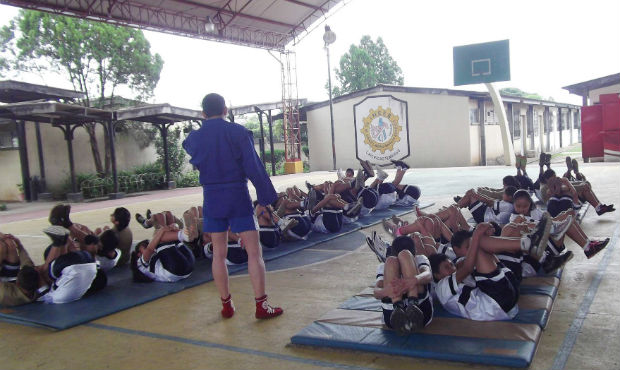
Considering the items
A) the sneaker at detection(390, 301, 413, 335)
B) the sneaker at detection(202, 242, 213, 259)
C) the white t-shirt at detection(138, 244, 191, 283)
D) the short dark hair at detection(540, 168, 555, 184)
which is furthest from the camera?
the short dark hair at detection(540, 168, 555, 184)

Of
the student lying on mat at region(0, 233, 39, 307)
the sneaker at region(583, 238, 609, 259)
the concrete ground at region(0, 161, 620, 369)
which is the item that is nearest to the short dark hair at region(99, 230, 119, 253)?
the student lying on mat at region(0, 233, 39, 307)

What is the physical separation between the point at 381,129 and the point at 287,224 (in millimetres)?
17181

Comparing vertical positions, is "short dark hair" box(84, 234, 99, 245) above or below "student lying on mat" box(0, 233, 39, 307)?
above

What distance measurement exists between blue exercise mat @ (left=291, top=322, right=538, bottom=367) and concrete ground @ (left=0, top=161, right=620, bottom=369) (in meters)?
0.05

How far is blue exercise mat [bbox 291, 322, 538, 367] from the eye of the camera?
256cm

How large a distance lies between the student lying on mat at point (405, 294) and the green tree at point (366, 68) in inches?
1412

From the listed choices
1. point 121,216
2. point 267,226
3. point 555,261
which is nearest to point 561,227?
point 555,261

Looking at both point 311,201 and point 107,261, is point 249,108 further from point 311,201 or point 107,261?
point 107,261

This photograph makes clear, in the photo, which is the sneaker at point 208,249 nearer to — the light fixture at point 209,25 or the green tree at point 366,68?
the light fixture at point 209,25

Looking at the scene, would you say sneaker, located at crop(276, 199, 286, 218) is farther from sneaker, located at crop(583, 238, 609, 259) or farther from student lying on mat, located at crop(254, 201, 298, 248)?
sneaker, located at crop(583, 238, 609, 259)

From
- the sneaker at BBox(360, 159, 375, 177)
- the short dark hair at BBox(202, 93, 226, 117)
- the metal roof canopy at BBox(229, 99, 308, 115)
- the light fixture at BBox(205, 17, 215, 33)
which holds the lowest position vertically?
the sneaker at BBox(360, 159, 375, 177)

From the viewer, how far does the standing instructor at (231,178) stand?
3.50 m

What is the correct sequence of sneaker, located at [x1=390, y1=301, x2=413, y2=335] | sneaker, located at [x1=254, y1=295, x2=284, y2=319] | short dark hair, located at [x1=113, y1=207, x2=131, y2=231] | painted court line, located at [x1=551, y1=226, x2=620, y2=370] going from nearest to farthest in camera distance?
painted court line, located at [x1=551, y1=226, x2=620, y2=370] < sneaker, located at [x1=390, y1=301, x2=413, y2=335] < sneaker, located at [x1=254, y1=295, x2=284, y2=319] < short dark hair, located at [x1=113, y1=207, x2=131, y2=231]

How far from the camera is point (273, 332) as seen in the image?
3.28 m
